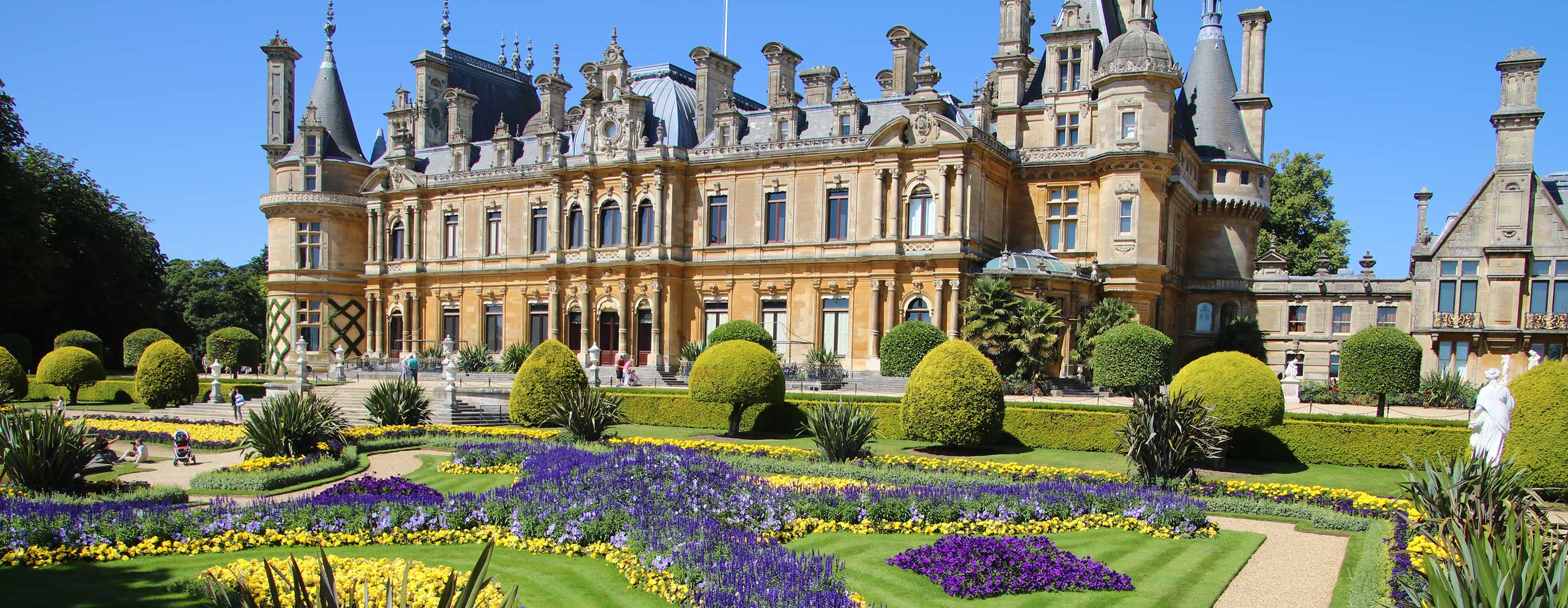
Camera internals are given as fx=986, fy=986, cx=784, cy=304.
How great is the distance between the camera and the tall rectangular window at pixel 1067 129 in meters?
38.7

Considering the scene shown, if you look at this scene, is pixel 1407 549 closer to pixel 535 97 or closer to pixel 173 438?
pixel 173 438

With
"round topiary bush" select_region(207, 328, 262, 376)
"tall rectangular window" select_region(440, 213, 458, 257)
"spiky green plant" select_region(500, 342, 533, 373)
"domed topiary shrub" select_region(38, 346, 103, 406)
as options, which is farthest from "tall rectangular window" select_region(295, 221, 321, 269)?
"spiky green plant" select_region(500, 342, 533, 373)

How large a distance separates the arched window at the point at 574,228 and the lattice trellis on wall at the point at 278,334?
17231 mm

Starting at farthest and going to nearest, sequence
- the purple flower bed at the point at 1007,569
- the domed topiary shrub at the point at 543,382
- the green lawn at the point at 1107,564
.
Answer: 1. the domed topiary shrub at the point at 543,382
2. the purple flower bed at the point at 1007,569
3. the green lawn at the point at 1107,564

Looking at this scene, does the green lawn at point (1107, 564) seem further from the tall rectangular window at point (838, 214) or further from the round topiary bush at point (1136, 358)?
Result: the tall rectangular window at point (838, 214)

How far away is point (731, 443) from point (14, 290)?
35.7m

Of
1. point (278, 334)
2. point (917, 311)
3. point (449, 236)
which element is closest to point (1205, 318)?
point (917, 311)

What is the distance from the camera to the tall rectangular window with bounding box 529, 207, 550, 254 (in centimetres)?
4619

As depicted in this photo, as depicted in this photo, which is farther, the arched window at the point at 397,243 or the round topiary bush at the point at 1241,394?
the arched window at the point at 397,243

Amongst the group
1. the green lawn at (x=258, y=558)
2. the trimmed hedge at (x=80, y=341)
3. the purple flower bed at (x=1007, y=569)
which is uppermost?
the purple flower bed at (x=1007, y=569)

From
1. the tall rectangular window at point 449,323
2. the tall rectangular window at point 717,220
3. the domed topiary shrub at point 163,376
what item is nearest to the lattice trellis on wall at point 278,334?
the tall rectangular window at point 449,323

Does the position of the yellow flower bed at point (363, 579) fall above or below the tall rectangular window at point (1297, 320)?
below

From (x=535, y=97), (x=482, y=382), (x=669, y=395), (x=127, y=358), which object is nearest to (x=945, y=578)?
(x=669, y=395)

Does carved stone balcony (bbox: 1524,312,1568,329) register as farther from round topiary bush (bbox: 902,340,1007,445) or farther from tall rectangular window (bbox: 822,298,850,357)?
round topiary bush (bbox: 902,340,1007,445)
